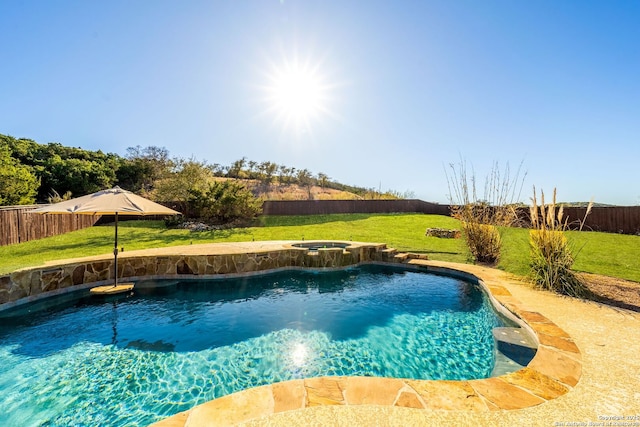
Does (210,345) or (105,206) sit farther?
(105,206)

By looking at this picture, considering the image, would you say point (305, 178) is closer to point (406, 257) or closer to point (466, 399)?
point (406, 257)

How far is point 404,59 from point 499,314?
7.76m

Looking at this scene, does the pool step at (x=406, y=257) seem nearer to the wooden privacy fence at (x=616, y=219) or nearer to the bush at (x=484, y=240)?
the bush at (x=484, y=240)

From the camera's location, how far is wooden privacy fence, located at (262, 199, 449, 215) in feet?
65.6

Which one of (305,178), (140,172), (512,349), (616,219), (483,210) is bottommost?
(512,349)

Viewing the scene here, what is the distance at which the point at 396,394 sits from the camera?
2.09 metres

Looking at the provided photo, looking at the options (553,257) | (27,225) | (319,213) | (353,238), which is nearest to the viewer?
(553,257)

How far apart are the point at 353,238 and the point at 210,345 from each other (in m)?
8.85

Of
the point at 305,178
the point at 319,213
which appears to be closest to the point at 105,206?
the point at 319,213

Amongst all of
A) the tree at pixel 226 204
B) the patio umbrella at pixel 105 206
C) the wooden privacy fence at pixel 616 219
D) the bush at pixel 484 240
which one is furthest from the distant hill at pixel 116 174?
the bush at pixel 484 240

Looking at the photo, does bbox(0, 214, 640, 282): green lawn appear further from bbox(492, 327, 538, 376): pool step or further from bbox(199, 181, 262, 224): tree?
bbox(492, 327, 538, 376): pool step

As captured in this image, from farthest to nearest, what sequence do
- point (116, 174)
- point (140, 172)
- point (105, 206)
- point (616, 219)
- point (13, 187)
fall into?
point (140, 172) → point (116, 174) → point (13, 187) → point (616, 219) → point (105, 206)

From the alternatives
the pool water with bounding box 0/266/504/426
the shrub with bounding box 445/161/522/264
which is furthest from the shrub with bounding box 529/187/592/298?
the shrub with bounding box 445/161/522/264

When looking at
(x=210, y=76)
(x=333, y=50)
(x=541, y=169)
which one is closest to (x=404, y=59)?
(x=333, y=50)
